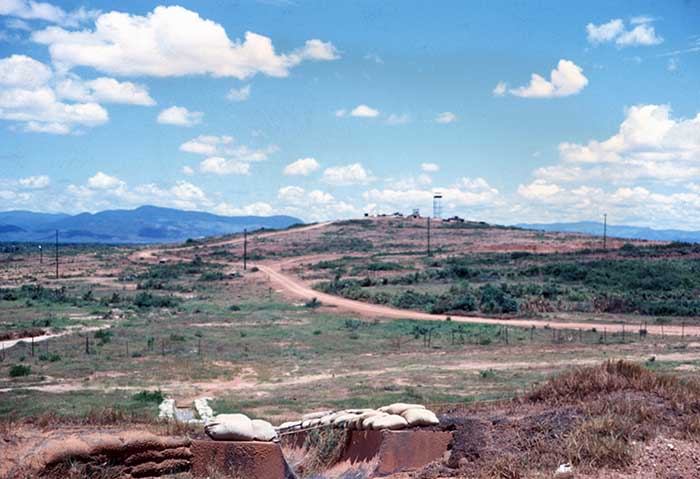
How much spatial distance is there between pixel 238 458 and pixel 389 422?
2.45 meters

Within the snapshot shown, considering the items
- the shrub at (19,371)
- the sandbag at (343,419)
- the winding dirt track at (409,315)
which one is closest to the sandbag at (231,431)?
the sandbag at (343,419)

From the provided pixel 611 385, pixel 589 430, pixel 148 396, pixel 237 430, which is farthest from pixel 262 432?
pixel 148 396

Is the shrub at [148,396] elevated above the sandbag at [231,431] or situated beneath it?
situated beneath

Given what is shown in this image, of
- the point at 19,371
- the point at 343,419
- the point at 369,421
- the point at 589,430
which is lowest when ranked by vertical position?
the point at 19,371

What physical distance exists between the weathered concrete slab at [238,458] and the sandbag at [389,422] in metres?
1.84

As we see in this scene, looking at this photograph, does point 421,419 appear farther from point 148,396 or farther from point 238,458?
point 148,396

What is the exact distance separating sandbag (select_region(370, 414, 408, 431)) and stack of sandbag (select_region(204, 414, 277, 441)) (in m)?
1.76

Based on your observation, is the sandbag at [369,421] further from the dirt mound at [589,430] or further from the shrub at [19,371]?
the shrub at [19,371]

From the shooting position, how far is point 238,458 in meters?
9.96

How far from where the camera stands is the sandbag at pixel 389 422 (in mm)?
10995

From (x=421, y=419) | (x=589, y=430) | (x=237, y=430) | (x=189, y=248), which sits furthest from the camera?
(x=189, y=248)

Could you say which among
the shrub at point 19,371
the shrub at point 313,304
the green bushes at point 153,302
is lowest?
the green bushes at point 153,302

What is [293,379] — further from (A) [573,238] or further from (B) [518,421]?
(A) [573,238]

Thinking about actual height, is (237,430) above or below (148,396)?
above
